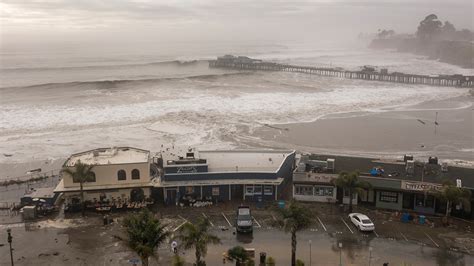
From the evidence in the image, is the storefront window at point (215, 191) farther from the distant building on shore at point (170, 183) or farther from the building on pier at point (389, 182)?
the building on pier at point (389, 182)

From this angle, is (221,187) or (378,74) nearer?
(221,187)

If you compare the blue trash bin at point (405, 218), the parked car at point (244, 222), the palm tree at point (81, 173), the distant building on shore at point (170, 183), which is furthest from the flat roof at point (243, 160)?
the blue trash bin at point (405, 218)

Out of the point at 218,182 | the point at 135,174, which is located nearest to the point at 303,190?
the point at 218,182

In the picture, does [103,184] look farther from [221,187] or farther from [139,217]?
[139,217]

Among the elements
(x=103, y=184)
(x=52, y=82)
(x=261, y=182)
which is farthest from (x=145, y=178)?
(x=52, y=82)

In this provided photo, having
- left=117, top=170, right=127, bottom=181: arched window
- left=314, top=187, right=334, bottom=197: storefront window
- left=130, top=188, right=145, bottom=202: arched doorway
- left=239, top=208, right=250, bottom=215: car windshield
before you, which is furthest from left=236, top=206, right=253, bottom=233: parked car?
left=117, top=170, right=127, bottom=181: arched window

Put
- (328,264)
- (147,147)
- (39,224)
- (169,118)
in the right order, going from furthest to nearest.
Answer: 1. (169,118)
2. (147,147)
3. (39,224)
4. (328,264)
